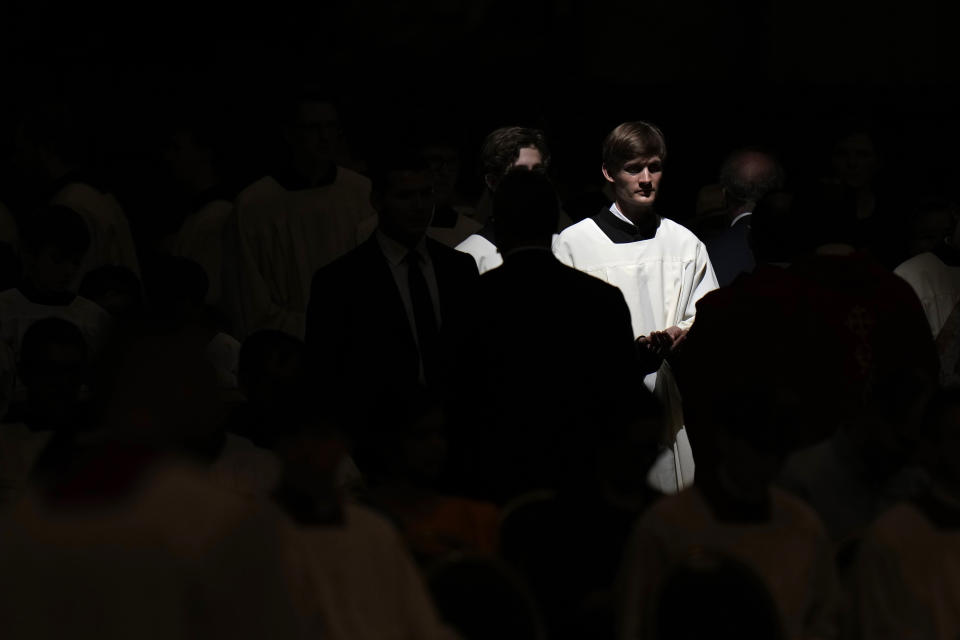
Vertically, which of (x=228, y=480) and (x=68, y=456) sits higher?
(x=68, y=456)

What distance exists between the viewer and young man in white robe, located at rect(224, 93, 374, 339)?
675cm

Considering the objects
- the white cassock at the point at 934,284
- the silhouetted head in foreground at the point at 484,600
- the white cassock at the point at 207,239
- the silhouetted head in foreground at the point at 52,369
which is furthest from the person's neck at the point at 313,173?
the silhouetted head in foreground at the point at 484,600

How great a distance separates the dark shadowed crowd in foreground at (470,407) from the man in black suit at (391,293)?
0.01 metres

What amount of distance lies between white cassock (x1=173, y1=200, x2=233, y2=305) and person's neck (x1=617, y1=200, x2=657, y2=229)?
191 centimetres

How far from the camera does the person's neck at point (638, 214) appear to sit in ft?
20.7

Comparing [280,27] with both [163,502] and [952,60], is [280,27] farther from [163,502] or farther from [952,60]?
[163,502]

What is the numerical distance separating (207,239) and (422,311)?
7.43 feet

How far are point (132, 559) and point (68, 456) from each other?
254mm

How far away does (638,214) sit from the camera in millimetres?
6312

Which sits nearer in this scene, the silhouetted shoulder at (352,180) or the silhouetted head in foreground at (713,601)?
the silhouetted head in foreground at (713,601)

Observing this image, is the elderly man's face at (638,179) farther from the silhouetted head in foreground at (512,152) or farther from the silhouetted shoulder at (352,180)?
the silhouetted shoulder at (352,180)

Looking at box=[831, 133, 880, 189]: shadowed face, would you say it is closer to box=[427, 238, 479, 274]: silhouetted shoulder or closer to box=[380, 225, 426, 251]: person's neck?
box=[427, 238, 479, 274]: silhouetted shoulder

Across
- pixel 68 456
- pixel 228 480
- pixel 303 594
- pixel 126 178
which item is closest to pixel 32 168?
pixel 126 178

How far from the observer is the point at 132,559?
2.29 metres
